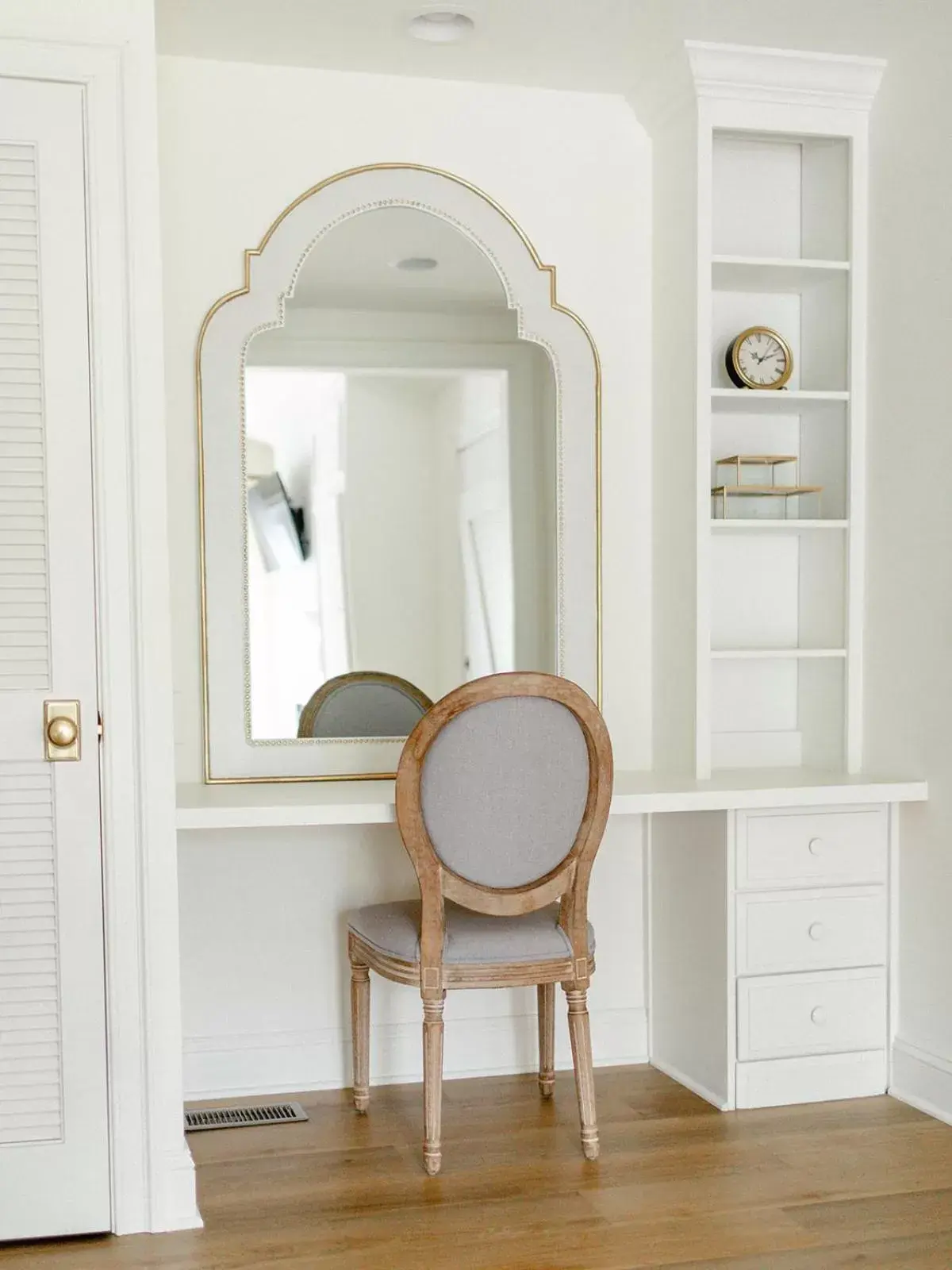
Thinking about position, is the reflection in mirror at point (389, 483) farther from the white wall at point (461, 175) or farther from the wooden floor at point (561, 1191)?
the wooden floor at point (561, 1191)

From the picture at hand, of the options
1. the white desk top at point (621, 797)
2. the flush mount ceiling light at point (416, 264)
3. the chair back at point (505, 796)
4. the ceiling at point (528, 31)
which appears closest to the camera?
the chair back at point (505, 796)

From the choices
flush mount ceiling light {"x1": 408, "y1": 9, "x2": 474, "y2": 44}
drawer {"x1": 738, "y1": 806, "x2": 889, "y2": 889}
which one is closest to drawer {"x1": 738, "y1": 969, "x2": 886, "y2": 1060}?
drawer {"x1": 738, "y1": 806, "x2": 889, "y2": 889}

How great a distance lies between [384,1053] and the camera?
3436mm

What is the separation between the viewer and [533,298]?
11.4 feet

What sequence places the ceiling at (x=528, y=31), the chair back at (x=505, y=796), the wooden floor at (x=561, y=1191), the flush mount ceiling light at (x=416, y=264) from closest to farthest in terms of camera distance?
the wooden floor at (x=561, y=1191) → the chair back at (x=505, y=796) → the ceiling at (x=528, y=31) → the flush mount ceiling light at (x=416, y=264)

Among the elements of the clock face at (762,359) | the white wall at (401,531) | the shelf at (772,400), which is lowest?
the white wall at (401,531)

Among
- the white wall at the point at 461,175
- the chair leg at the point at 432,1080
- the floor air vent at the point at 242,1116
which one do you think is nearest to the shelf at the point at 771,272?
the white wall at the point at 461,175

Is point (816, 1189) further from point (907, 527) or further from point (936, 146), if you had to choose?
point (936, 146)

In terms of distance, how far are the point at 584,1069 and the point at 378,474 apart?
1.42m

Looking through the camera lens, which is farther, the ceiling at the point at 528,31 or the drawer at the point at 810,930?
the drawer at the point at 810,930

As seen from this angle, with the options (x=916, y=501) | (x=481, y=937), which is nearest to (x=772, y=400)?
(x=916, y=501)

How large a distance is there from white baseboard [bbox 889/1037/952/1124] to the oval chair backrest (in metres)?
1.03

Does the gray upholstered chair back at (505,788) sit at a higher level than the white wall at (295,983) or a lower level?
higher

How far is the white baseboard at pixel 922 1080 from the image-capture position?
124 inches
